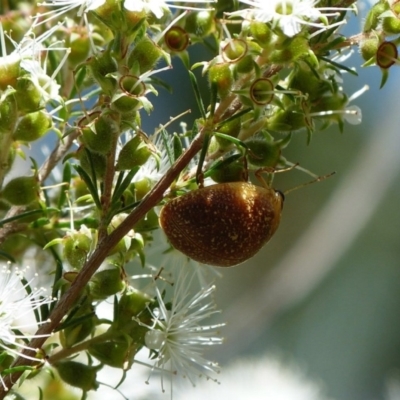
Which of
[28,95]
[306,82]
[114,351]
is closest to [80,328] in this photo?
[114,351]

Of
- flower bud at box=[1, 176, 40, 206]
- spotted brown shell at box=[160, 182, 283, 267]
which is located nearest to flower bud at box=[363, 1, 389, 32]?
spotted brown shell at box=[160, 182, 283, 267]

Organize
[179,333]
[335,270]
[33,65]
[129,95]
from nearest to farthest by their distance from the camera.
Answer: [129,95], [33,65], [179,333], [335,270]

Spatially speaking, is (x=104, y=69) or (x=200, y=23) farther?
(x=200, y=23)

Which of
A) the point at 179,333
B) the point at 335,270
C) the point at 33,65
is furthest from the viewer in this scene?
the point at 335,270

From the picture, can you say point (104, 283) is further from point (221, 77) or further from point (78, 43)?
point (78, 43)

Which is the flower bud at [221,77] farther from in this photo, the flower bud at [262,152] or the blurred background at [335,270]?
the blurred background at [335,270]

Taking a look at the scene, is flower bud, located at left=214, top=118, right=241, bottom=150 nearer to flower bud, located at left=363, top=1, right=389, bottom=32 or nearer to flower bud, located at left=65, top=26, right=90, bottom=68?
flower bud, located at left=363, top=1, right=389, bottom=32
